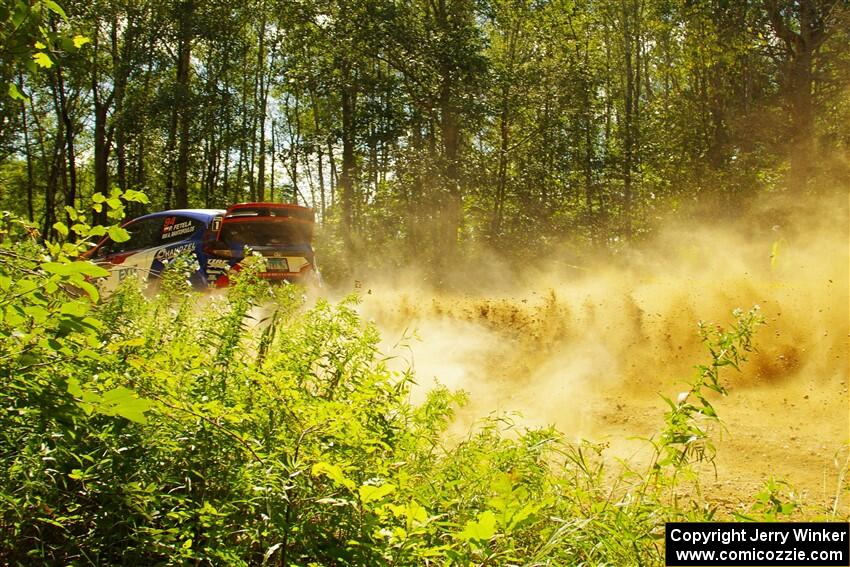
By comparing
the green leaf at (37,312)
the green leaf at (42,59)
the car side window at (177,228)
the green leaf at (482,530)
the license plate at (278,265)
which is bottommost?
the green leaf at (482,530)

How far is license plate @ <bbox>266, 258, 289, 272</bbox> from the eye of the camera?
1252 centimetres

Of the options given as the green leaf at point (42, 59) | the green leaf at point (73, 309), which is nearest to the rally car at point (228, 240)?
the green leaf at point (42, 59)

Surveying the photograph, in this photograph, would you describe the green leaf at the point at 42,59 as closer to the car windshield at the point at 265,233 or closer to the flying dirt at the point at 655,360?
the flying dirt at the point at 655,360

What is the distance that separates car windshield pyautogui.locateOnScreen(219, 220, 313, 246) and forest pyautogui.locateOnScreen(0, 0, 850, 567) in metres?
1.12

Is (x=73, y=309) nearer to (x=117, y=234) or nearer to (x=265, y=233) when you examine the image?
(x=117, y=234)

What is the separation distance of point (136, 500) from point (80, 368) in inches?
25.7

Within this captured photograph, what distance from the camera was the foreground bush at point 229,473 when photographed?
8.46 ft

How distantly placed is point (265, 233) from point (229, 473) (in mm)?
9925

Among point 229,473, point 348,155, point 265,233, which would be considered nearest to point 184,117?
point 348,155

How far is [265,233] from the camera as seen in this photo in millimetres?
12594

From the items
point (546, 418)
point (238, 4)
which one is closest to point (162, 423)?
point (546, 418)

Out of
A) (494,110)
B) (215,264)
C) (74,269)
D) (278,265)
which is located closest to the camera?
(74,269)

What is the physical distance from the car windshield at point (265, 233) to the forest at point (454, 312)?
43.9 inches

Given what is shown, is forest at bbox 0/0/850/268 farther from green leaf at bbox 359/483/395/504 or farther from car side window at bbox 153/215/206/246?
green leaf at bbox 359/483/395/504
